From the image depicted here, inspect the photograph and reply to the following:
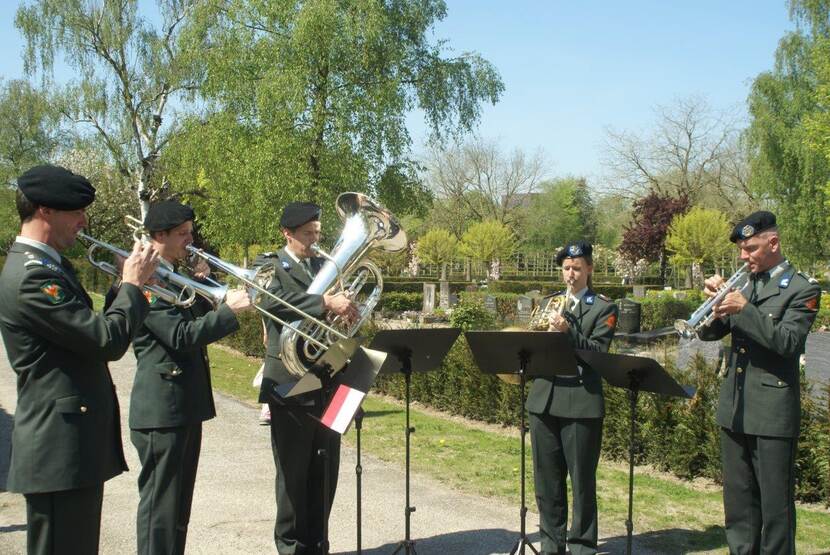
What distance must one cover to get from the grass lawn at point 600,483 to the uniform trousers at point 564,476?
0.95 m

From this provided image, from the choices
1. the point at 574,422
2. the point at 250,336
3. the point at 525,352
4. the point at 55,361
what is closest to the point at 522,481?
the point at 574,422

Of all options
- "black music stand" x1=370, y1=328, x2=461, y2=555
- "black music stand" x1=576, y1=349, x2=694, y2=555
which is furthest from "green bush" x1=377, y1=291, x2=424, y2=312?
"black music stand" x1=576, y1=349, x2=694, y2=555

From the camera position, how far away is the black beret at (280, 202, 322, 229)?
5.13 meters

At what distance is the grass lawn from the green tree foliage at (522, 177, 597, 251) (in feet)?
218

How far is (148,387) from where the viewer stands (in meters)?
4.45

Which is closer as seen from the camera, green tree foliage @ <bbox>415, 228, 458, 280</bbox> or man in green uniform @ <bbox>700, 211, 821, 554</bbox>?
man in green uniform @ <bbox>700, 211, 821, 554</bbox>

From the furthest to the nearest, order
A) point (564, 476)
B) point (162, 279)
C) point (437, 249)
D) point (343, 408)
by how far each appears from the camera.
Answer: point (437, 249)
point (564, 476)
point (162, 279)
point (343, 408)

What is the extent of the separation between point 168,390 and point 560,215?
83076mm

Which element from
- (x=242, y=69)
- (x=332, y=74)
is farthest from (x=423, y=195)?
(x=242, y=69)

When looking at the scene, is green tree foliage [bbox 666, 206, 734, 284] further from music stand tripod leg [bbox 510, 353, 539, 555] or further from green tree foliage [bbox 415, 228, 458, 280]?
music stand tripod leg [bbox 510, 353, 539, 555]

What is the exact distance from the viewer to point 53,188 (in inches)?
130

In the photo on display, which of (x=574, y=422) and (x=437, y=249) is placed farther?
(x=437, y=249)

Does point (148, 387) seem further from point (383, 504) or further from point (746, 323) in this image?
point (746, 323)

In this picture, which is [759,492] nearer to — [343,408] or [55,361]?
[343,408]
